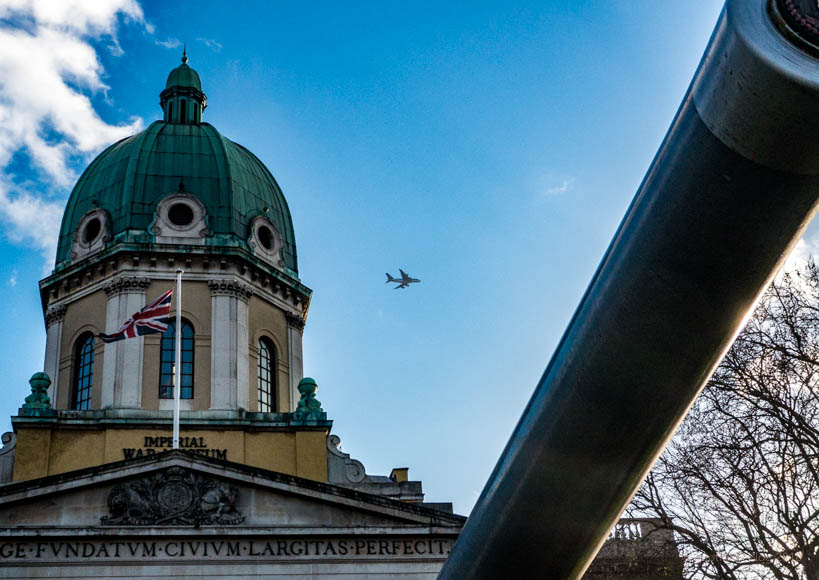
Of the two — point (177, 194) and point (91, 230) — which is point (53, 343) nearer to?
point (91, 230)

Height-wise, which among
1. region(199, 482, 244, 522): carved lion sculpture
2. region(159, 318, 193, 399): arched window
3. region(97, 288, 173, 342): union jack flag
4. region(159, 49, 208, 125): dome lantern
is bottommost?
region(199, 482, 244, 522): carved lion sculpture

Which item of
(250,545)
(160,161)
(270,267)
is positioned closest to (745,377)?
(250,545)

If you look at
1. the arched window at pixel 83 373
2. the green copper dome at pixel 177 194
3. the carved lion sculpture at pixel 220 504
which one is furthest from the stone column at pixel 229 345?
the carved lion sculpture at pixel 220 504

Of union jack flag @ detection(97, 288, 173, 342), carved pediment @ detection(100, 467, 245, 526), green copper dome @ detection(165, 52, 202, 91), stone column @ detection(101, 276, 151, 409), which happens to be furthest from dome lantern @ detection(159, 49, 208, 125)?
carved pediment @ detection(100, 467, 245, 526)

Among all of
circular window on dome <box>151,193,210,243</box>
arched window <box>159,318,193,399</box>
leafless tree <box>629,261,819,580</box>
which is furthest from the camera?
circular window on dome <box>151,193,210,243</box>

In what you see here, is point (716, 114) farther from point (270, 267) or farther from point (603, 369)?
point (270, 267)

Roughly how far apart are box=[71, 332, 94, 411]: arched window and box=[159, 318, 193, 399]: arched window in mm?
2660

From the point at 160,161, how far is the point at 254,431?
1195 cm

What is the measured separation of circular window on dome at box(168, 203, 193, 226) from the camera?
124ft

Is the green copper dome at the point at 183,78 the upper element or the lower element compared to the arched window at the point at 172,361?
upper

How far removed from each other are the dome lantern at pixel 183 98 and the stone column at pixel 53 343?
33.2 feet

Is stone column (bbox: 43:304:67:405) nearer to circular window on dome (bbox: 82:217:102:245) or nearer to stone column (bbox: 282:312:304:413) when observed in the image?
circular window on dome (bbox: 82:217:102:245)

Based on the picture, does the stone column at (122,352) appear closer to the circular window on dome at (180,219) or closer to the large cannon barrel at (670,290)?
the circular window on dome at (180,219)

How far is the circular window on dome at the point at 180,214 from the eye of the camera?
37.7m
